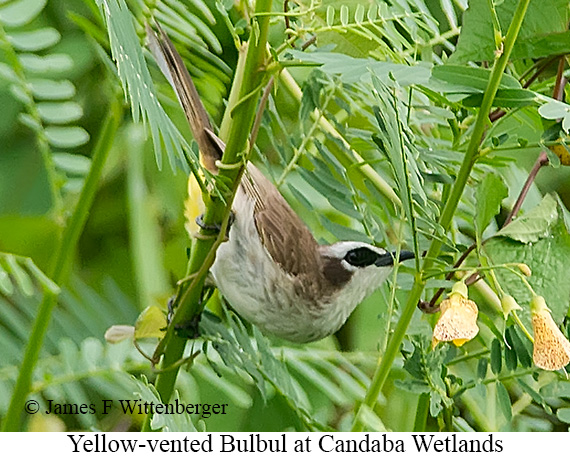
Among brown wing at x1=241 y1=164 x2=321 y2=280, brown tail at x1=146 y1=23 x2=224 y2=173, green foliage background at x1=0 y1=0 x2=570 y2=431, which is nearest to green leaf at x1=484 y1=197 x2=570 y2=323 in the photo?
green foliage background at x1=0 y1=0 x2=570 y2=431

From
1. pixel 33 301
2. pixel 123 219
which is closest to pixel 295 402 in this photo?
pixel 33 301

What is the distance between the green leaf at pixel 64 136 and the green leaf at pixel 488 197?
415 millimetres

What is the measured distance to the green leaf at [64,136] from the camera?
772 millimetres

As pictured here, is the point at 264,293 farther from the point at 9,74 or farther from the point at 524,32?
the point at 524,32

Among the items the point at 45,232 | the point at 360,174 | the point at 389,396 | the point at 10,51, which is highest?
the point at 10,51

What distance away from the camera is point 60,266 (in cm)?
76

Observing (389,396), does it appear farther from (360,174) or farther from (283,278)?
(360,174)

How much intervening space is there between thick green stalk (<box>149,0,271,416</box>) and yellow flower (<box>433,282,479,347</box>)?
0.17 m

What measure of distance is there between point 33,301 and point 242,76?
542 mm

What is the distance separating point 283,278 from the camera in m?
0.91

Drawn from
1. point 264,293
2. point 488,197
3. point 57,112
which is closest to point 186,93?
point 57,112

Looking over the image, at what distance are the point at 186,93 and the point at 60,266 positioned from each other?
20 cm

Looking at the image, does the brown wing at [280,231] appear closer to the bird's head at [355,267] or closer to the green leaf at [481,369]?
the bird's head at [355,267]
